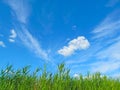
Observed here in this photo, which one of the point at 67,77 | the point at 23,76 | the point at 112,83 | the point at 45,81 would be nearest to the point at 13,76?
the point at 23,76

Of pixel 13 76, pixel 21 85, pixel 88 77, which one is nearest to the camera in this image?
pixel 21 85

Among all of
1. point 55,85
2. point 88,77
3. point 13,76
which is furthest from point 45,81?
point 88,77

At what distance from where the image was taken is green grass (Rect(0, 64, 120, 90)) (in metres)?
8.00

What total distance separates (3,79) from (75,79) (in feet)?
6.96

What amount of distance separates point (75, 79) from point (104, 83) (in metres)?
0.86

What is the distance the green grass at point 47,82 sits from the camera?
26.2 ft

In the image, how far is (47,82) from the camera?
828cm

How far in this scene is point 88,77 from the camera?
9227 mm

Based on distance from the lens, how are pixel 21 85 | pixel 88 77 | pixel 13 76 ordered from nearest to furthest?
pixel 21 85, pixel 13 76, pixel 88 77

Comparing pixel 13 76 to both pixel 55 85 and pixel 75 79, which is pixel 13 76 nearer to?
pixel 55 85

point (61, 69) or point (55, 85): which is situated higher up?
point (61, 69)

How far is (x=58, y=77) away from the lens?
27.8 feet

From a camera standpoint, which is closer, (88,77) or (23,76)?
(23,76)

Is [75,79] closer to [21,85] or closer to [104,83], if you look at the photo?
[104,83]
